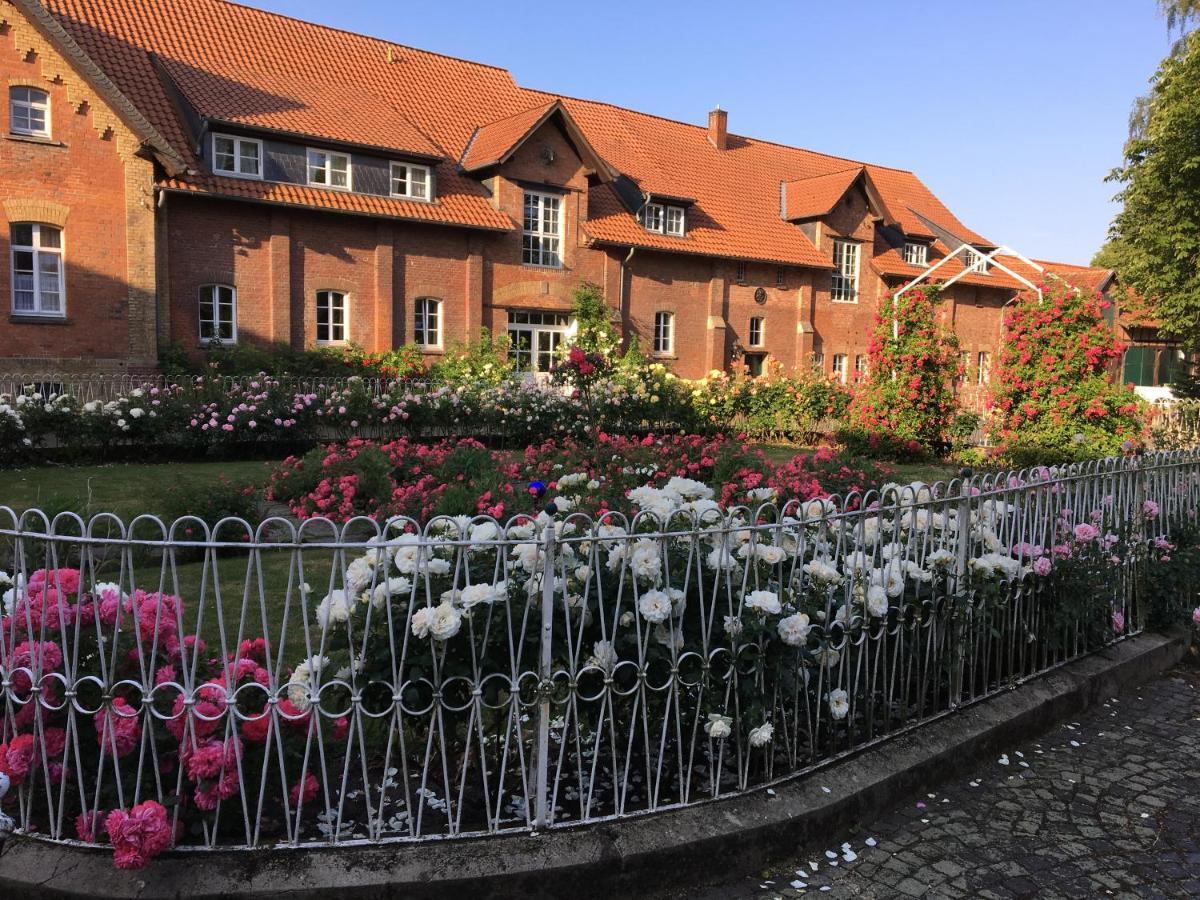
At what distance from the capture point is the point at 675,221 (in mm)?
28656

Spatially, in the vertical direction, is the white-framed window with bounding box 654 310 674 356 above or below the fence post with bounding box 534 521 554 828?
above

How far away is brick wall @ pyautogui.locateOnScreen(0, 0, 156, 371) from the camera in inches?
699

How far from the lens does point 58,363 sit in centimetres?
1830

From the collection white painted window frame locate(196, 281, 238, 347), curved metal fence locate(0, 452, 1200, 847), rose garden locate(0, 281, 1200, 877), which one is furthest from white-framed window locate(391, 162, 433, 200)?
curved metal fence locate(0, 452, 1200, 847)

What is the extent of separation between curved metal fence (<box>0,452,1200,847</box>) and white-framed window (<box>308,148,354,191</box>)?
19.8 m

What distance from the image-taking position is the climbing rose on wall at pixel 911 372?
16.8 meters

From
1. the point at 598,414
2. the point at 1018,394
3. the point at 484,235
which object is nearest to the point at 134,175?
the point at 484,235

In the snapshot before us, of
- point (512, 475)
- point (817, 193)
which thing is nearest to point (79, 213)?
point (512, 475)

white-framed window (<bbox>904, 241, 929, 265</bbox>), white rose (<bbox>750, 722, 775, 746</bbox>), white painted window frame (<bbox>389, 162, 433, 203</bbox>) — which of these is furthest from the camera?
white-framed window (<bbox>904, 241, 929, 265</bbox>)

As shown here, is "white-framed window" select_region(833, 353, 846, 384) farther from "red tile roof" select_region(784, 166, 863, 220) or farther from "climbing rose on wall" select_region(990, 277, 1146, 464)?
"climbing rose on wall" select_region(990, 277, 1146, 464)

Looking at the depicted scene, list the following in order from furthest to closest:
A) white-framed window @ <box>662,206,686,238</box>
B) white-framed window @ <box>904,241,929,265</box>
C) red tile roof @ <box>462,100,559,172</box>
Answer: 1. white-framed window @ <box>904,241,929,265</box>
2. white-framed window @ <box>662,206,686,238</box>
3. red tile roof @ <box>462,100,559,172</box>

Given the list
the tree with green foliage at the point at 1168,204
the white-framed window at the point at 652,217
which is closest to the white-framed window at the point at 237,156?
the white-framed window at the point at 652,217

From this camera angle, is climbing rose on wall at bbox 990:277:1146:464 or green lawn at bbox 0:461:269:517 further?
climbing rose on wall at bbox 990:277:1146:464

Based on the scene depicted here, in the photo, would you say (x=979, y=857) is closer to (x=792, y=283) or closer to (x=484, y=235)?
(x=484, y=235)
